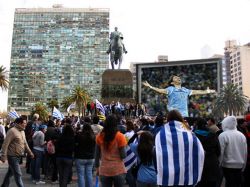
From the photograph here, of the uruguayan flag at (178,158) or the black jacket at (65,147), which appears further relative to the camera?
the black jacket at (65,147)

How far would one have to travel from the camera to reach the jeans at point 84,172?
7.05 m

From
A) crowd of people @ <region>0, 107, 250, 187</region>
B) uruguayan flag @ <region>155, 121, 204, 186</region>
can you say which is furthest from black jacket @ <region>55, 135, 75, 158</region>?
uruguayan flag @ <region>155, 121, 204, 186</region>

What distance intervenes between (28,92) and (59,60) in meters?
15.6

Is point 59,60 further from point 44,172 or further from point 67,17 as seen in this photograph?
point 44,172

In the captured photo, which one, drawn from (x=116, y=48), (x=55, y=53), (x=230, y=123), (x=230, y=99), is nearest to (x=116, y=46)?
(x=116, y=48)

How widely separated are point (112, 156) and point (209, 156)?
1.64 metres

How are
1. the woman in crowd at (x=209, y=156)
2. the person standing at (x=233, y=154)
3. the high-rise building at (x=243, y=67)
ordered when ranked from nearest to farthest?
the woman in crowd at (x=209, y=156)
the person standing at (x=233, y=154)
the high-rise building at (x=243, y=67)

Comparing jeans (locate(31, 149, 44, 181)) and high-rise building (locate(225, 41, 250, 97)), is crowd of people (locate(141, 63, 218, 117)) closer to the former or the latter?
jeans (locate(31, 149, 44, 181))

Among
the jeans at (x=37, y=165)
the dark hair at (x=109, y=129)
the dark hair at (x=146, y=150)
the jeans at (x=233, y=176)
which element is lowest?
the jeans at (x=37, y=165)

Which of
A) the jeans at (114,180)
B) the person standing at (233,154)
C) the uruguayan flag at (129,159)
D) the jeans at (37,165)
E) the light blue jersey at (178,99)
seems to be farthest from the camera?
the light blue jersey at (178,99)

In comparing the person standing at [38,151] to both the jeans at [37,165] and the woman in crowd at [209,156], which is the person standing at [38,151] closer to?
the jeans at [37,165]

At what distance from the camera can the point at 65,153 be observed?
7.36 meters

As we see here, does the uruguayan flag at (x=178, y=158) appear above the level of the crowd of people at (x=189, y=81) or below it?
below

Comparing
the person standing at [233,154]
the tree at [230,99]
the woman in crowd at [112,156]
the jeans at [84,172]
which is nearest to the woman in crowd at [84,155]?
the jeans at [84,172]
